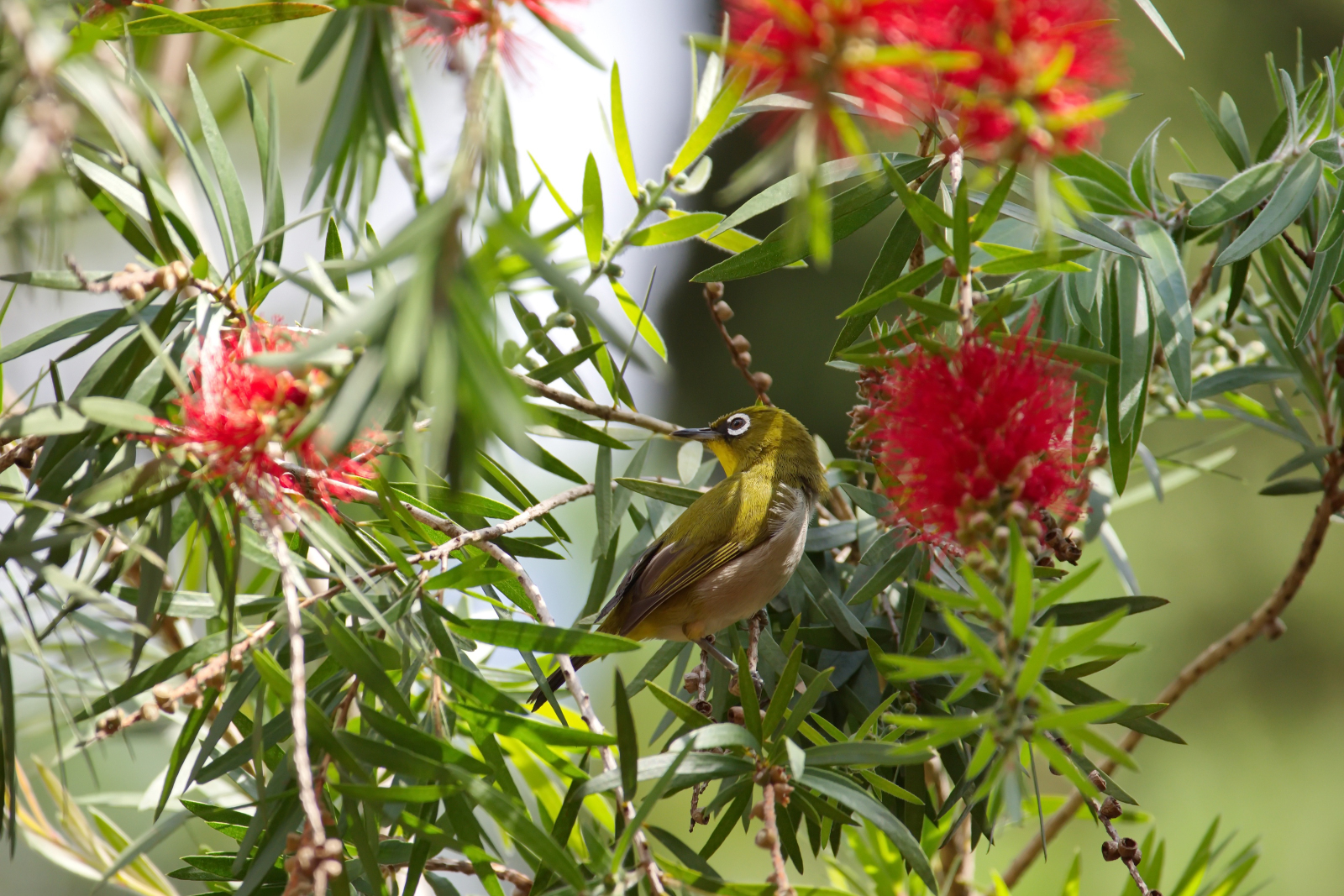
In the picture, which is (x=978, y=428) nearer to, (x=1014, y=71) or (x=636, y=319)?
(x=1014, y=71)

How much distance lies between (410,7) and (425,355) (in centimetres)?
49

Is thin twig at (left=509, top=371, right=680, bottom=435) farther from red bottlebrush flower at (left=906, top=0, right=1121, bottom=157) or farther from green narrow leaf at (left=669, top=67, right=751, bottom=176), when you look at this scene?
red bottlebrush flower at (left=906, top=0, right=1121, bottom=157)

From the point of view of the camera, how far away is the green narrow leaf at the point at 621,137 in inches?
76.5

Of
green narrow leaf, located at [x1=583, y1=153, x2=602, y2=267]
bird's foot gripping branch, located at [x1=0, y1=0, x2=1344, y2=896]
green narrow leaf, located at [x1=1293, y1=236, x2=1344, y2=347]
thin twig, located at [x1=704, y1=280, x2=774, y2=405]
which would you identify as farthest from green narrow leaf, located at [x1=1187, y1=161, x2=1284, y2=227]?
green narrow leaf, located at [x1=583, y1=153, x2=602, y2=267]

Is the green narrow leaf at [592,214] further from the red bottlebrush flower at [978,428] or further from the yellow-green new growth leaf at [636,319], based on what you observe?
the red bottlebrush flower at [978,428]

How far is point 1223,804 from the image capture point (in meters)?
5.94

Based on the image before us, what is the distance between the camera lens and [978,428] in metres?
1.27

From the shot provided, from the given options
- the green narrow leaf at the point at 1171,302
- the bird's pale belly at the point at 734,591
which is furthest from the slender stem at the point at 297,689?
the green narrow leaf at the point at 1171,302

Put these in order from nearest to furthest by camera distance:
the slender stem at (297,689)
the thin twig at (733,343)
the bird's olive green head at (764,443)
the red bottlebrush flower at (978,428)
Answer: the slender stem at (297,689) < the red bottlebrush flower at (978,428) < the thin twig at (733,343) < the bird's olive green head at (764,443)

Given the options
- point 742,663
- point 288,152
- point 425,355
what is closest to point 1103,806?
point 742,663

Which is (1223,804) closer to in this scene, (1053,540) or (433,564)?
(1053,540)

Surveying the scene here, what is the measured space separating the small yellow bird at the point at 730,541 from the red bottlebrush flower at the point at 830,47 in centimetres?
173

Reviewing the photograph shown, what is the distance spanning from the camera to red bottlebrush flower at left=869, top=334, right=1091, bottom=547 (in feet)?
4.05

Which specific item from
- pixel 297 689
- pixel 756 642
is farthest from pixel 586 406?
pixel 297 689
